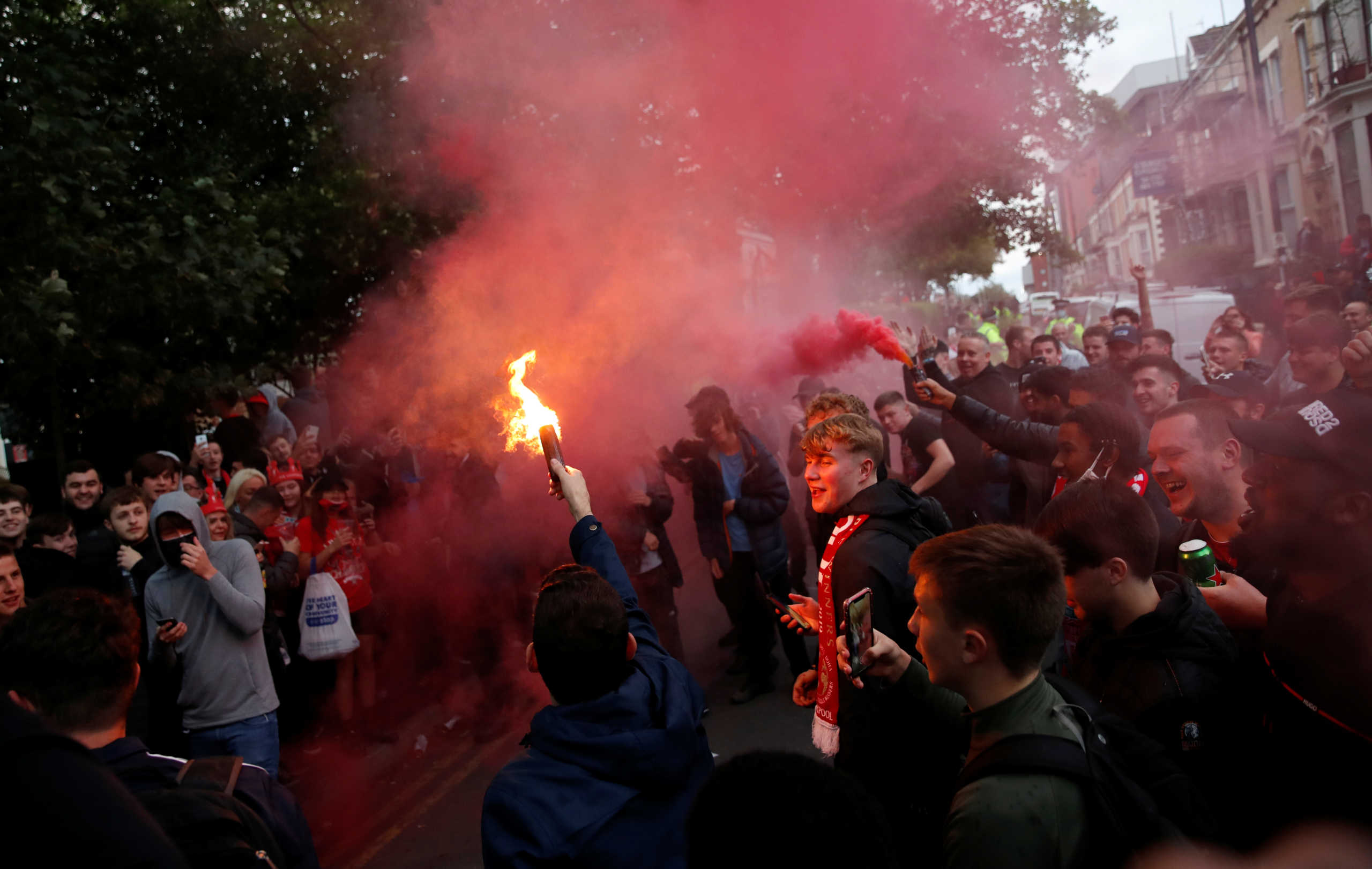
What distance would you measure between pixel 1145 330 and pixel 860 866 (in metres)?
7.56

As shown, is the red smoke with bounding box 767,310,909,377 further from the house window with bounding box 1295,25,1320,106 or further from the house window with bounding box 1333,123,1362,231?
the house window with bounding box 1295,25,1320,106

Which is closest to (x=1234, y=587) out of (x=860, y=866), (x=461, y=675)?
(x=860, y=866)

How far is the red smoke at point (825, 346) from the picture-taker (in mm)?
8234

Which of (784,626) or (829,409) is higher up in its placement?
(829,409)

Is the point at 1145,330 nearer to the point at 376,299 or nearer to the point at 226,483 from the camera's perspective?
the point at 226,483

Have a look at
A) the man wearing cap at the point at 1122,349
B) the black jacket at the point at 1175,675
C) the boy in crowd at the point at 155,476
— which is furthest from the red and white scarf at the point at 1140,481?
the boy in crowd at the point at 155,476

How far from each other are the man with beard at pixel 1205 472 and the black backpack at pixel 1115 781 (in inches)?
59.8

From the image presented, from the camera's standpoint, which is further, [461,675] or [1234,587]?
[461,675]

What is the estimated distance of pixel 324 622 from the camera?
553 cm

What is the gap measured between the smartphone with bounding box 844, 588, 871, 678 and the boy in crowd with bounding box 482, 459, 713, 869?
0.42 metres

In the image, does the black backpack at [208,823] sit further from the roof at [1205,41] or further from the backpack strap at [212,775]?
the roof at [1205,41]

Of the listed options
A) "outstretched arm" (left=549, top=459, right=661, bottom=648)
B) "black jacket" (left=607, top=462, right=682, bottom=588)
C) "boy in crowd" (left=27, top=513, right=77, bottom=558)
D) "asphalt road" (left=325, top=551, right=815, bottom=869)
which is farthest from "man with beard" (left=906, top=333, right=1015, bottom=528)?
"boy in crowd" (left=27, top=513, right=77, bottom=558)

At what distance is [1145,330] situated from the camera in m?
7.67

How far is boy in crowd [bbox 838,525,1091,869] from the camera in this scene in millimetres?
1579
